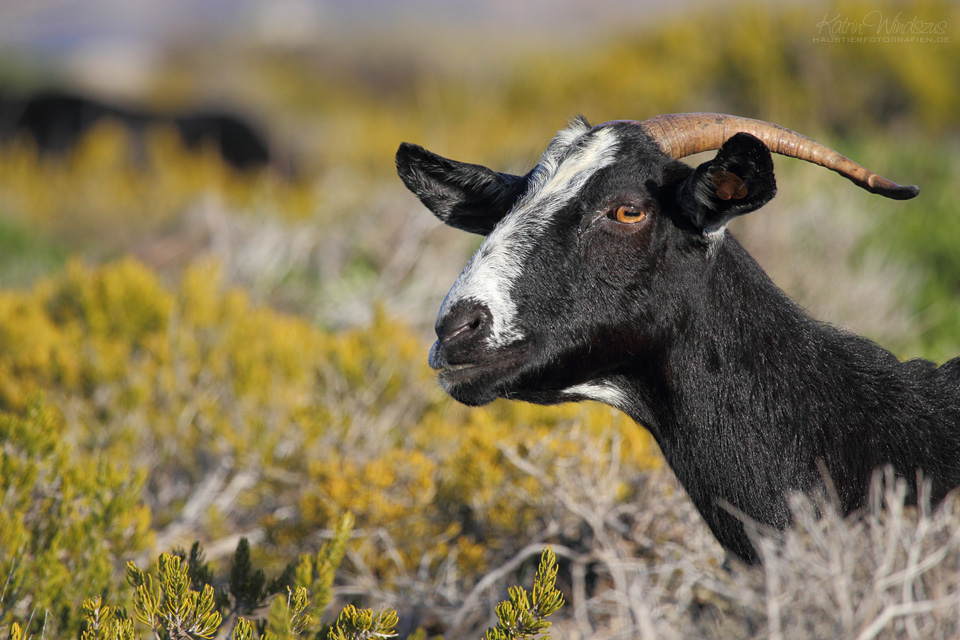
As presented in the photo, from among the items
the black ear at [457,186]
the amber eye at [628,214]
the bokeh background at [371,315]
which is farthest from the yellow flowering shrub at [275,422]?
the amber eye at [628,214]

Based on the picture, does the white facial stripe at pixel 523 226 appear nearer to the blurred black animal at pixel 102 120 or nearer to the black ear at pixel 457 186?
the black ear at pixel 457 186

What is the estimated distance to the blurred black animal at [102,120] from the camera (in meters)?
15.6

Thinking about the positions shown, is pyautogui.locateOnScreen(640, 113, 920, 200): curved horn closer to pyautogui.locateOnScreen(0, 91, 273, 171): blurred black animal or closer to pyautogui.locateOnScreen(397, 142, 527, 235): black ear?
pyautogui.locateOnScreen(397, 142, 527, 235): black ear

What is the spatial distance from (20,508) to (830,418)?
10.4ft

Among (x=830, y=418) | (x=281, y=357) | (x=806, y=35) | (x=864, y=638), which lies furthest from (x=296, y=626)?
(x=806, y=35)

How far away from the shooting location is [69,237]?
1195cm

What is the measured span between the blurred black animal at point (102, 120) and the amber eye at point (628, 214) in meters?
14.0

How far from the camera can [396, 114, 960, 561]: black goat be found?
9.20 ft

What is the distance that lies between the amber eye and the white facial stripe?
0.16 meters

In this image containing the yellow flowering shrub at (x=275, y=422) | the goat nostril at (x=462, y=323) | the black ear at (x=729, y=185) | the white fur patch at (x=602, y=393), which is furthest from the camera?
the yellow flowering shrub at (x=275, y=422)

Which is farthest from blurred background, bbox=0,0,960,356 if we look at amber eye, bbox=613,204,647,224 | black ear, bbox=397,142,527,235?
amber eye, bbox=613,204,647,224

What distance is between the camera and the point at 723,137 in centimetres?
297

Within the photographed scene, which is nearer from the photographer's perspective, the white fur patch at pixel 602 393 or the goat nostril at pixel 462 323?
the goat nostril at pixel 462 323

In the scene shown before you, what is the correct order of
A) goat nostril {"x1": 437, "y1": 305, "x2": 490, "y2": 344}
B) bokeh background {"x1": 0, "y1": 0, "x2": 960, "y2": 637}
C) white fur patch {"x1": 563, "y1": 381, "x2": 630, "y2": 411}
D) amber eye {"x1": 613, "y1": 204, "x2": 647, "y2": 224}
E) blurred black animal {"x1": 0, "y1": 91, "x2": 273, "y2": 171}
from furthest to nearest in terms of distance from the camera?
1. blurred black animal {"x1": 0, "y1": 91, "x2": 273, "y2": 171}
2. bokeh background {"x1": 0, "y1": 0, "x2": 960, "y2": 637}
3. white fur patch {"x1": 563, "y1": 381, "x2": 630, "y2": 411}
4. amber eye {"x1": 613, "y1": 204, "x2": 647, "y2": 224}
5. goat nostril {"x1": 437, "y1": 305, "x2": 490, "y2": 344}
